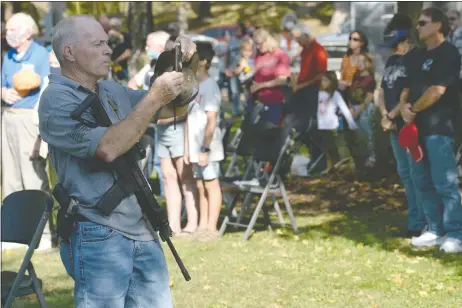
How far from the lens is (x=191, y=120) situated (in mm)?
9367

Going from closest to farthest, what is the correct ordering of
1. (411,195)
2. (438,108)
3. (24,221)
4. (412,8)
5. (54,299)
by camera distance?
(24,221) < (54,299) < (438,108) < (411,195) < (412,8)

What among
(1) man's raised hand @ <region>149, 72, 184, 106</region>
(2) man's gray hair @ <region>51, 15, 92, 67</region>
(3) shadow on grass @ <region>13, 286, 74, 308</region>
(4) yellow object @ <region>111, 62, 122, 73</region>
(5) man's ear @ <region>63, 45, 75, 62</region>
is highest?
(2) man's gray hair @ <region>51, 15, 92, 67</region>

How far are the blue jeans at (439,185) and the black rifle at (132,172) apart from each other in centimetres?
442

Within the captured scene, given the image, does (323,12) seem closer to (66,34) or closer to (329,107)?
(329,107)

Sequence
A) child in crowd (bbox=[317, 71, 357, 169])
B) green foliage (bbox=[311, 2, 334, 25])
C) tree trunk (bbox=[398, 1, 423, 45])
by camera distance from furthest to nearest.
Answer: green foliage (bbox=[311, 2, 334, 25]) < child in crowd (bbox=[317, 71, 357, 169]) < tree trunk (bbox=[398, 1, 423, 45])

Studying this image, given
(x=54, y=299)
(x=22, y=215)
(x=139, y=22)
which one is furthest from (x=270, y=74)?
(x=139, y=22)

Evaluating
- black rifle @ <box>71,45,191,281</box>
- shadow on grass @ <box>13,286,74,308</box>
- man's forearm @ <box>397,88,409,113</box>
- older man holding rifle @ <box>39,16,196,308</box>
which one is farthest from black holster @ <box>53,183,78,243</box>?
man's forearm @ <box>397,88,409,113</box>

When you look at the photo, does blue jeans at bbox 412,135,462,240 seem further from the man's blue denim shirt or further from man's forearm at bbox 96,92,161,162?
man's forearm at bbox 96,92,161,162

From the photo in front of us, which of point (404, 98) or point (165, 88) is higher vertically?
point (165, 88)

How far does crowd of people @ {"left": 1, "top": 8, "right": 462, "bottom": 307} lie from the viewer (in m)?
4.22

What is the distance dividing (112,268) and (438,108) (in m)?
4.69

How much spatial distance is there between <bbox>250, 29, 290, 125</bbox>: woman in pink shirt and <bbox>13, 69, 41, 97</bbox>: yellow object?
3633 mm

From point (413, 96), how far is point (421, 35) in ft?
1.76

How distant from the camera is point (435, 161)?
330 inches
